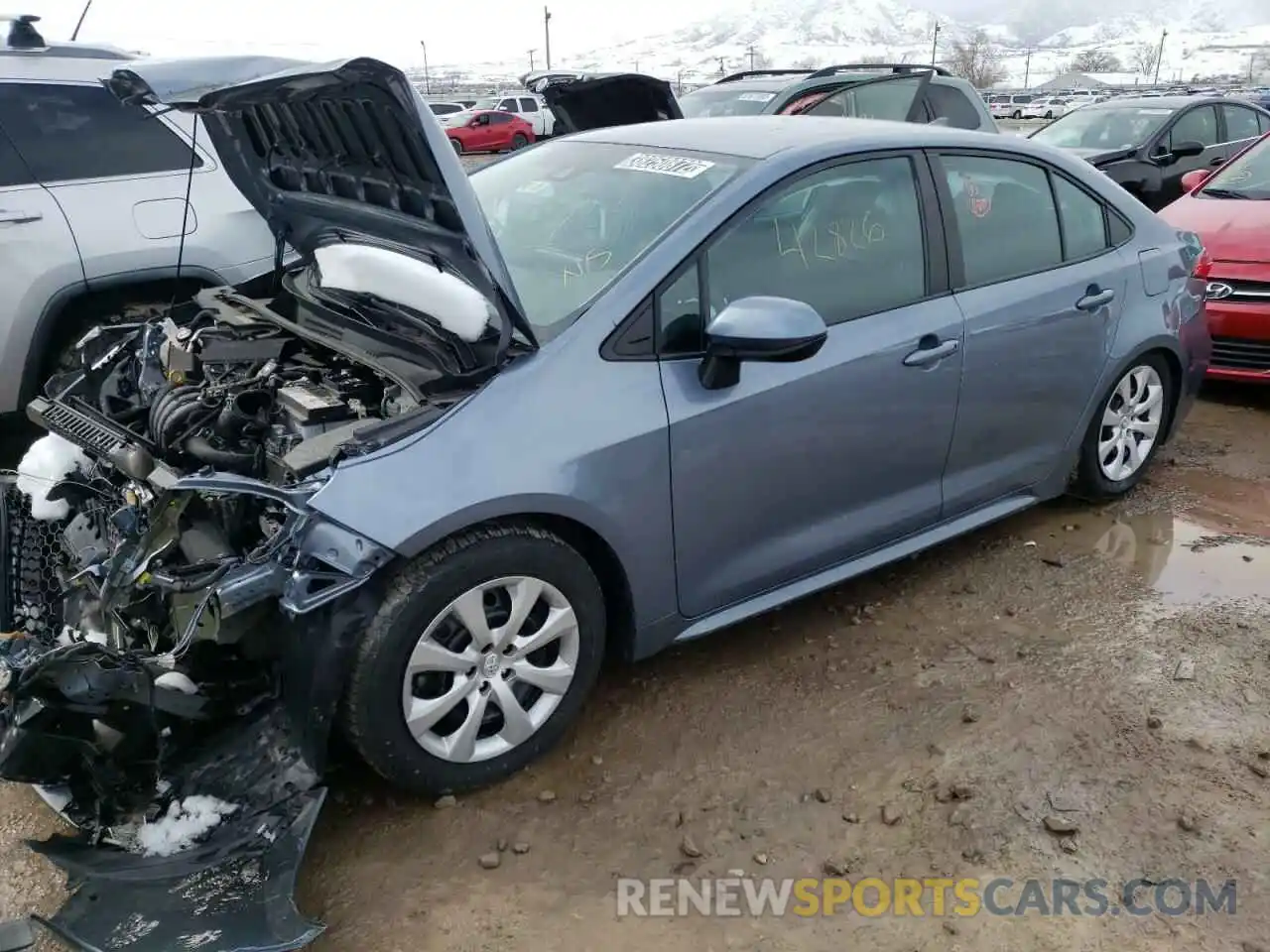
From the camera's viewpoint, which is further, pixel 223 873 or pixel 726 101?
pixel 726 101

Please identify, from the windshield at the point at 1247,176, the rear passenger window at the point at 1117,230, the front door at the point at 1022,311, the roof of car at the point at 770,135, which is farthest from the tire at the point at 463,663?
the windshield at the point at 1247,176

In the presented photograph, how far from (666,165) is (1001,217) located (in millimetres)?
1276

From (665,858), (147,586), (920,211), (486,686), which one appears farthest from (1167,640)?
(147,586)

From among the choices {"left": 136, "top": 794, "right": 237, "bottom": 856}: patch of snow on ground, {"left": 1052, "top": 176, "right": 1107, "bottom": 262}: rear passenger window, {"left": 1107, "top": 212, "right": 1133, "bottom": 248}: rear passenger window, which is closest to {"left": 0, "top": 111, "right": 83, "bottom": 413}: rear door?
{"left": 136, "top": 794, "right": 237, "bottom": 856}: patch of snow on ground

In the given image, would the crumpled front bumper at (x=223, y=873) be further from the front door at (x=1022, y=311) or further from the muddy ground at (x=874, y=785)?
the front door at (x=1022, y=311)

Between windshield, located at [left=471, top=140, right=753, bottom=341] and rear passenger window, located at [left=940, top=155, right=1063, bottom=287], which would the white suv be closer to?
windshield, located at [left=471, top=140, right=753, bottom=341]

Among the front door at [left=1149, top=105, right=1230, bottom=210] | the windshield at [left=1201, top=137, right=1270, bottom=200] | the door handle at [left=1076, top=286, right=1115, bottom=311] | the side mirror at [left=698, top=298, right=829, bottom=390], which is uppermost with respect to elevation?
the side mirror at [left=698, top=298, right=829, bottom=390]

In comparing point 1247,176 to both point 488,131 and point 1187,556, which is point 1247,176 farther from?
point 488,131

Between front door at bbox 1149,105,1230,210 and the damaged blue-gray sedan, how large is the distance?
7.00m

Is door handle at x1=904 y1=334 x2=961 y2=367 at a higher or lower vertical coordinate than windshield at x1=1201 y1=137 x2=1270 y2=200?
higher

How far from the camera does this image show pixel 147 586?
8.57 ft

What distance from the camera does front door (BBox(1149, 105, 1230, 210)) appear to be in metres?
9.91

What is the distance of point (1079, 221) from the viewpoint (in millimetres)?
4055

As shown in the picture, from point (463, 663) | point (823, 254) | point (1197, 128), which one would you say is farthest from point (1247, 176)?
point (463, 663)
